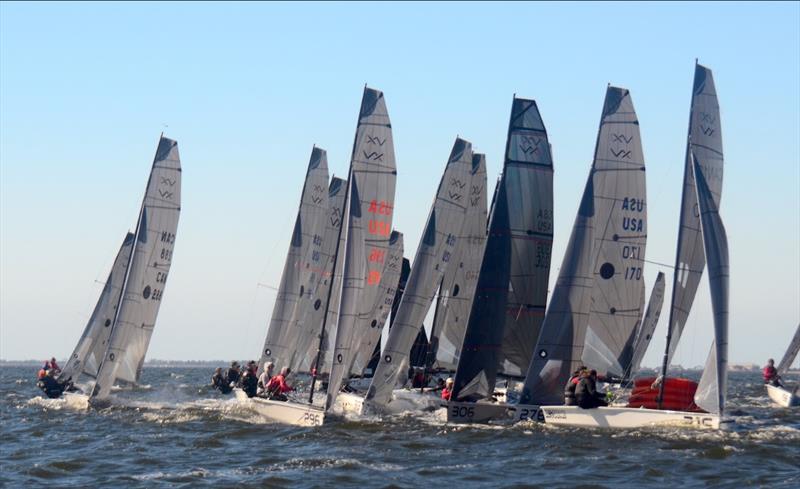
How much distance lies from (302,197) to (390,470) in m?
29.5

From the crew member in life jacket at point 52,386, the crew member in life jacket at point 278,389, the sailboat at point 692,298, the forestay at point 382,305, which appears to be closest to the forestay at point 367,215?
the crew member in life jacket at point 278,389

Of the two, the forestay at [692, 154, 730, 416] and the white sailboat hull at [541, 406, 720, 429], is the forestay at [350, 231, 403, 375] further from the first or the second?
the forestay at [692, 154, 730, 416]

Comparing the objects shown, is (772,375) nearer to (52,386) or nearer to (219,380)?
(219,380)

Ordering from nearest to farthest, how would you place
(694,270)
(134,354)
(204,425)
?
1. (694,270)
2. (204,425)
3. (134,354)

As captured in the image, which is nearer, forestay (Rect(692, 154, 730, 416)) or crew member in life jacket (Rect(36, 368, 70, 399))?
forestay (Rect(692, 154, 730, 416))

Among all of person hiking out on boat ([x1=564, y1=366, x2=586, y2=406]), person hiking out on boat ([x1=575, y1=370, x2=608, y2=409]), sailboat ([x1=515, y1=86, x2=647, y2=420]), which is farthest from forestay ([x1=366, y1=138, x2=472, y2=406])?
person hiking out on boat ([x1=575, y1=370, x2=608, y2=409])

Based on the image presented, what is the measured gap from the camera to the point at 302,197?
179 feet

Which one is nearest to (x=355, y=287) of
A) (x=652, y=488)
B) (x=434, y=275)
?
(x=434, y=275)

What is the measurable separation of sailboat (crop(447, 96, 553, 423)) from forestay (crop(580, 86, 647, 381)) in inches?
89.7

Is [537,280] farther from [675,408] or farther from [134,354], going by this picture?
[134,354]

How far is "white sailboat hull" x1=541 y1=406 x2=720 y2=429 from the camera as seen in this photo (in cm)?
3042

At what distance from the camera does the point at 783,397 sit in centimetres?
5275

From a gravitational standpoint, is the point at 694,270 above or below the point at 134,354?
above

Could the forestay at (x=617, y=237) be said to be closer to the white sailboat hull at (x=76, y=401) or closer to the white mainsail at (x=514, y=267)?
the white mainsail at (x=514, y=267)
